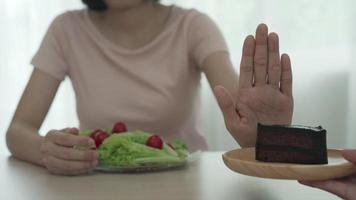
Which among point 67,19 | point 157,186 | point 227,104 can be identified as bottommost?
point 157,186

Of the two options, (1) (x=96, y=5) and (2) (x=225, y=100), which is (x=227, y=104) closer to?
(2) (x=225, y=100)

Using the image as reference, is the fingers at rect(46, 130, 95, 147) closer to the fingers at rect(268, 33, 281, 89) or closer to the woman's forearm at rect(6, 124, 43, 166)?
the woman's forearm at rect(6, 124, 43, 166)

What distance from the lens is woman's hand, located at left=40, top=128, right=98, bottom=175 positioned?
0.91m

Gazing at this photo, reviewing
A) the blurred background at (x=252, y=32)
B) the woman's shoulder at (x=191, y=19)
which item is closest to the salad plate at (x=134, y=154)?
the woman's shoulder at (x=191, y=19)

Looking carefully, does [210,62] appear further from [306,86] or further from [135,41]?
[306,86]

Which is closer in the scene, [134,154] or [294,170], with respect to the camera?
[294,170]

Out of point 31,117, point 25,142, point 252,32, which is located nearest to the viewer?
point 25,142

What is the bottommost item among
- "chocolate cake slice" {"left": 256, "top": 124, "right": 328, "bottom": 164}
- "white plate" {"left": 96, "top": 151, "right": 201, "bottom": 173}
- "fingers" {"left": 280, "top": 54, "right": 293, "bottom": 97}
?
"white plate" {"left": 96, "top": 151, "right": 201, "bottom": 173}

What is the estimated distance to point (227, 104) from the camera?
0.86 meters

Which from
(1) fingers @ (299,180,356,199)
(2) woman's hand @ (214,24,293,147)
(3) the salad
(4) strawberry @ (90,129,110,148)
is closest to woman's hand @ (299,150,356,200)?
(1) fingers @ (299,180,356,199)

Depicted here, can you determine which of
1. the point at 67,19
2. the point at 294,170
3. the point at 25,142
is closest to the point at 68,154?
the point at 25,142

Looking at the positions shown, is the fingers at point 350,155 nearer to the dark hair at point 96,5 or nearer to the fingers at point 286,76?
the fingers at point 286,76

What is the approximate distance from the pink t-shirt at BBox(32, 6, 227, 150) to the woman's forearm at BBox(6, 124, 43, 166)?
0.67 ft

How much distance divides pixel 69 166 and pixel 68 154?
22mm
